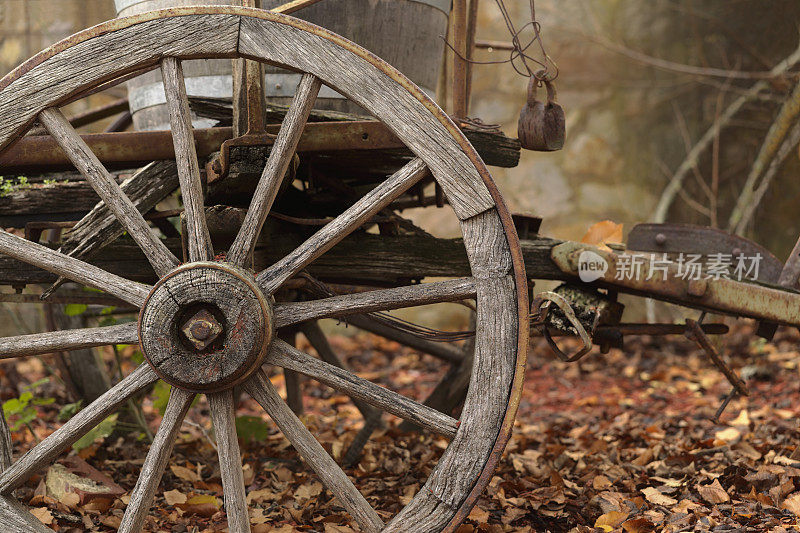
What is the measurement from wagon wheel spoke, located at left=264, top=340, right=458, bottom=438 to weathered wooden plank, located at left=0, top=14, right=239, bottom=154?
755 millimetres

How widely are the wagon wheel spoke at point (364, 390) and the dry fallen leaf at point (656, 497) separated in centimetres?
97

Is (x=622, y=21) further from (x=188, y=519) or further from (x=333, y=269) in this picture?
(x=188, y=519)

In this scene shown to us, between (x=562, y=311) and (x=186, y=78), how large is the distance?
139 centimetres

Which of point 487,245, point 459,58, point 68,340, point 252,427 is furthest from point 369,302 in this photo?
point 252,427

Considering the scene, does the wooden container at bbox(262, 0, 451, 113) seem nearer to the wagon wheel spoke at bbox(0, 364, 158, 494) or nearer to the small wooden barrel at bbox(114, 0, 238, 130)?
the small wooden barrel at bbox(114, 0, 238, 130)

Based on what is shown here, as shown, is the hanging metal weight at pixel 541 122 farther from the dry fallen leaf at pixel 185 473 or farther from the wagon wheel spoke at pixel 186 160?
the dry fallen leaf at pixel 185 473

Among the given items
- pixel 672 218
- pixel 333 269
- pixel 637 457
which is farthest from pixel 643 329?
pixel 672 218

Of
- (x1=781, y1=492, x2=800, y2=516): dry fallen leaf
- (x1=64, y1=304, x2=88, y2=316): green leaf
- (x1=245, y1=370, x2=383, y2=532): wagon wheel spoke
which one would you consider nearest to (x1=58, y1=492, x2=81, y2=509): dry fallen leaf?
(x1=64, y1=304, x2=88, y2=316): green leaf

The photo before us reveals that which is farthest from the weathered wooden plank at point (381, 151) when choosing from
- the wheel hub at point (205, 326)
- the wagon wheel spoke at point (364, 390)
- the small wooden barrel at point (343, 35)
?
the wagon wheel spoke at point (364, 390)

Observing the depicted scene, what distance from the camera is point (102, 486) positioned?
2604mm

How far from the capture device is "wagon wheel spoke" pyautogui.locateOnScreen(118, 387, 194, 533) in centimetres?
185

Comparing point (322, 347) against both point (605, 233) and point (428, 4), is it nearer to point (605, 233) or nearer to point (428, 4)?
point (605, 233)

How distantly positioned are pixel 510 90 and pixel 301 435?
172 inches

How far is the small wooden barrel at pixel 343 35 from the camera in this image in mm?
2413
